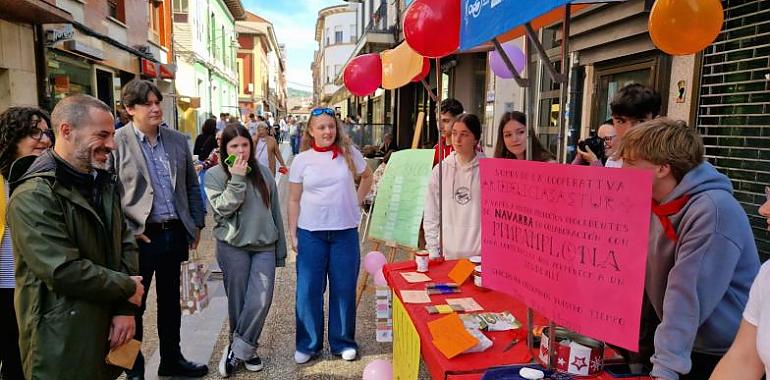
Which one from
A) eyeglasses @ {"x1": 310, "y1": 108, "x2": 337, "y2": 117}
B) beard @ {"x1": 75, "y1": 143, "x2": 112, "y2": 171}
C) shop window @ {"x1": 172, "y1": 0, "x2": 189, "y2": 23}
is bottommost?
beard @ {"x1": 75, "y1": 143, "x2": 112, "y2": 171}

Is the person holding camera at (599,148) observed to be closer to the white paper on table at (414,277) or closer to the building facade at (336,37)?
the white paper on table at (414,277)

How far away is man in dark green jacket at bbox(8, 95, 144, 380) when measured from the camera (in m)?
1.71

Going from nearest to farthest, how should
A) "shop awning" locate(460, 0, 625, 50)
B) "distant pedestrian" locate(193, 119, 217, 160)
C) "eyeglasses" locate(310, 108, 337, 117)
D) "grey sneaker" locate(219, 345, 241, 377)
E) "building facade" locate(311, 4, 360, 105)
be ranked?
1. "shop awning" locate(460, 0, 625, 50)
2. "grey sneaker" locate(219, 345, 241, 377)
3. "eyeglasses" locate(310, 108, 337, 117)
4. "distant pedestrian" locate(193, 119, 217, 160)
5. "building facade" locate(311, 4, 360, 105)

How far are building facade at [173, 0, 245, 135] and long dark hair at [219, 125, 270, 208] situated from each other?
51.3 feet

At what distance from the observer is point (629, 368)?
1.55 metres

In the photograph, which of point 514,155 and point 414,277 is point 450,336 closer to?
point 414,277

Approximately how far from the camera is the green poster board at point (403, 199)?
398 cm

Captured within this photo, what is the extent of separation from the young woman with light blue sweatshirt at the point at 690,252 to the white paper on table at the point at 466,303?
0.77 meters

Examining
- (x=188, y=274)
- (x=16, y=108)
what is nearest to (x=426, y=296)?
(x=188, y=274)

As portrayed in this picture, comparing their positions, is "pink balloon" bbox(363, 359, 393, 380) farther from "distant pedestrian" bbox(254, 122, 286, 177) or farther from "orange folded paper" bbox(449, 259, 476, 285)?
"distant pedestrian" bbox(254, 122, 286, 177)

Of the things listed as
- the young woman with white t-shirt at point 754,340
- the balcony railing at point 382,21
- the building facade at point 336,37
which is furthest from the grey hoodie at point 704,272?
the building facade at point 336,37

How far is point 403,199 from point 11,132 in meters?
2.69

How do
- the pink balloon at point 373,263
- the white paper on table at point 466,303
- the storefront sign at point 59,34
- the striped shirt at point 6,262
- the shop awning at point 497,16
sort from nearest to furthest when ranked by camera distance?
1. the shop awning at point 497,16
2. the white paper on table at point 466,303
3. the striped shirt at point 6,262
4. the pink balloon at point 373,263
5. the storefront sign at point 59,34

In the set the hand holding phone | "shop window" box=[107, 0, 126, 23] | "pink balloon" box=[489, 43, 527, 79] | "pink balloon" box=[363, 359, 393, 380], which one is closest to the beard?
the hand holding phone
